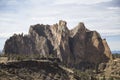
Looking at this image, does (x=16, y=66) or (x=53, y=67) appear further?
(x=53, y=67)

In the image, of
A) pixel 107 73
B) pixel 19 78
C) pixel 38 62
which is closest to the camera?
pixel 19 78

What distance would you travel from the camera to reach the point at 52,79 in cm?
14250

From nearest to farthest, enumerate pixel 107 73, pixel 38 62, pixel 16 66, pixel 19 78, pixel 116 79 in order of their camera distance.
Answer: pixel 19 78
pixel 16 66
pixel 38 62
pixel 116 79
pixel 107 73

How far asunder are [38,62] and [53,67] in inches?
312

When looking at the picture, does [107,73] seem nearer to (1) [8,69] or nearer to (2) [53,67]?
(2) [53,67]

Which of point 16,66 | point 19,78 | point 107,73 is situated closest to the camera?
point 19,78

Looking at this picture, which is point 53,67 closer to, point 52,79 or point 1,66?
point 52,79

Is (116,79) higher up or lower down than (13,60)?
lower down

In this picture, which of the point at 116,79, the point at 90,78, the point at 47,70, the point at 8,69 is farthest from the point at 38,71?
the point at 116,79

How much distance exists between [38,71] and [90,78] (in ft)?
99.0

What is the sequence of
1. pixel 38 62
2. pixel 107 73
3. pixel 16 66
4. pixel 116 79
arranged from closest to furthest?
pixel 16 66 → pixel 38 62 → pixel 116 79 → pixel 107 73

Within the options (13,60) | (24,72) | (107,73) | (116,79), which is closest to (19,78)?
(24,72)

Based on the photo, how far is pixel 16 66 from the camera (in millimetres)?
144875

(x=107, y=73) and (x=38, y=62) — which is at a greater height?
(x=38, y=62)
